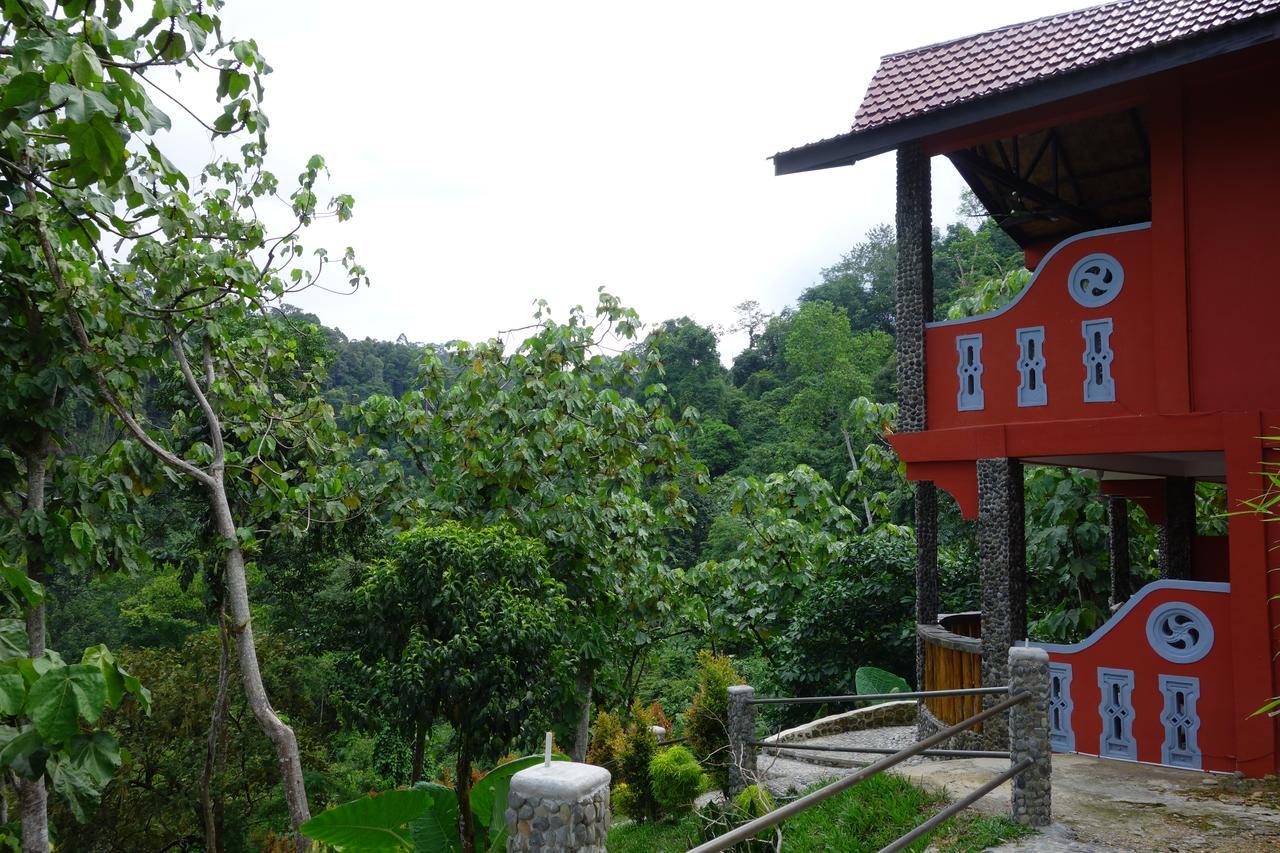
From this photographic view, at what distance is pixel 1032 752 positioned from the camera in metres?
5.36

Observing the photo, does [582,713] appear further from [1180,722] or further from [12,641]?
[12,641]

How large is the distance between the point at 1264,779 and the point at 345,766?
52.1 feet

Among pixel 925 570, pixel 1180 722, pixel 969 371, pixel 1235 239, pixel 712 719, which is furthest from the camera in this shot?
pixel 712 719

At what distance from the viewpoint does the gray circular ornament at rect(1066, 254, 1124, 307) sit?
22.4 feet

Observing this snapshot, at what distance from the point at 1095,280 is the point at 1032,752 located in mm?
3651

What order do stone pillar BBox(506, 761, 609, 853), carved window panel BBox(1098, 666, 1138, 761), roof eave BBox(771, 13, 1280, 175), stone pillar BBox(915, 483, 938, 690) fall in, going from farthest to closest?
stone pillar BBox(915, 483, 938, 690) < carved window panel BBox(1098, 666, 1138, 761) < roof eave BBox(771, 13, 1280, 175) < stone pillar BBox(506, 761, 609, 853)

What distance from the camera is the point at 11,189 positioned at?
5168mm

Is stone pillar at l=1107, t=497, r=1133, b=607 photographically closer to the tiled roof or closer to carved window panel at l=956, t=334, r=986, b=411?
carved window panel at l=956, t=334, r=986, b=411

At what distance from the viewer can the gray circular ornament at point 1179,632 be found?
6.18m

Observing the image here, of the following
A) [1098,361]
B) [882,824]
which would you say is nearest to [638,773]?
[882,824]

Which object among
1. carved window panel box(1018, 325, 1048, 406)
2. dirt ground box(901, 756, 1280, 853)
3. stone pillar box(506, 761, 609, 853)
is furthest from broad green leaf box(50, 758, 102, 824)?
carved window panel box(1018, 325, 1048, 406)

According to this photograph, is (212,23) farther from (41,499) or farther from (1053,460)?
(1053,460)

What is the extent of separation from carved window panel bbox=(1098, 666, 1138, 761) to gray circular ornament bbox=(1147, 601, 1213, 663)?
305 millimetres

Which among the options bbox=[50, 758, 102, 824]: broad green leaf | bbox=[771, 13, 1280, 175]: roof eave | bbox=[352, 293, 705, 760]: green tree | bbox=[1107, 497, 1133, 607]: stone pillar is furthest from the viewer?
bbox=[352, 293, 705, 760]: green tree
